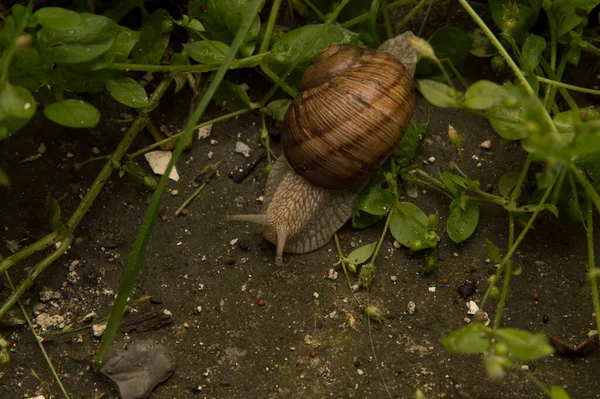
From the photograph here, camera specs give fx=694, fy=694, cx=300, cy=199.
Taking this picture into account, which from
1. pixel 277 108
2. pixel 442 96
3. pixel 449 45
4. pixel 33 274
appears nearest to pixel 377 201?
pixel 277 108

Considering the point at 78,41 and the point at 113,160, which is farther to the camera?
the point at 113,160

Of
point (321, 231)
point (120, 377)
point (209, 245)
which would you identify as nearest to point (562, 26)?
point (321, 231)

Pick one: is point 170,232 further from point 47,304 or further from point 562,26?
point 562,26

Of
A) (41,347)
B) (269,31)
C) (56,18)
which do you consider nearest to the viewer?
(56,18)

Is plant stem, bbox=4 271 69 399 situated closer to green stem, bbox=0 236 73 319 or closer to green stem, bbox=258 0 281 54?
green stem, bbox=0 236 73 319

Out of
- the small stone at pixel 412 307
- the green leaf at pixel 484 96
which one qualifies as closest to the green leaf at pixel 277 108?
the small stone at pixel 412 307

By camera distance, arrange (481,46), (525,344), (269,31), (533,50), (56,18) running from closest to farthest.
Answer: (525,344) → (56,18) → (533,50) → (269,31) → (481,46)

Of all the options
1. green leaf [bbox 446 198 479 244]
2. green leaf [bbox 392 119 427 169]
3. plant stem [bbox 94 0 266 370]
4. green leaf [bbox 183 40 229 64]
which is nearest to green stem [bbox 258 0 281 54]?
green leaf [bbox 183 40 229 64]

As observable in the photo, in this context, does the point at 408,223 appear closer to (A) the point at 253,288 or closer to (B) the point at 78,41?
(A) the point at 253,288
